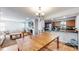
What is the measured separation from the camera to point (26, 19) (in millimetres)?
1447

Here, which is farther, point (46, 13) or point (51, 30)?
point (51, 30)

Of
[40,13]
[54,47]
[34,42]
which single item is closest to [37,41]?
[34,42]

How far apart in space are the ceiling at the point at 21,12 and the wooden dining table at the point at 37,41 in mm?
393

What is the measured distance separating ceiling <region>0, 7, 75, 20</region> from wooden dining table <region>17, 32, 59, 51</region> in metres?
0.39

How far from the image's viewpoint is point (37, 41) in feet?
4.78

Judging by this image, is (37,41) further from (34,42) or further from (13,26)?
(13,26)

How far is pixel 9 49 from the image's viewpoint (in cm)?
138

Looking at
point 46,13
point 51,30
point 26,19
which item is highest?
point 46,13

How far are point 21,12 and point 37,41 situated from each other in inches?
24.0

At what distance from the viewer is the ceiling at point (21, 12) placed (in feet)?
4.43
